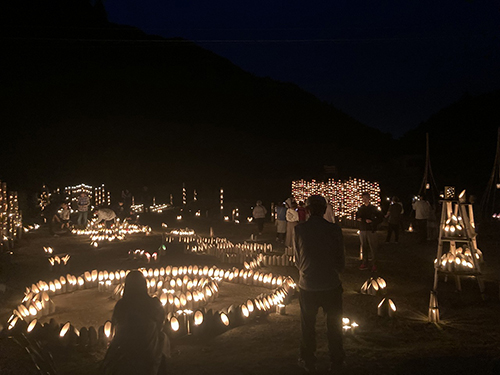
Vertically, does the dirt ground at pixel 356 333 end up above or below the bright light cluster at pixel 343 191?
below

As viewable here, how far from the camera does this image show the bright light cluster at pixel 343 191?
941 inches

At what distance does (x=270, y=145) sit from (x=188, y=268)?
1664 inches

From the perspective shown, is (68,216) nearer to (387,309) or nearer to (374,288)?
(374,288)

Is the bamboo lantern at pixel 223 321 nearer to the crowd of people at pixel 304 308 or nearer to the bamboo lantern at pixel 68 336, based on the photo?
the crowd of people at pixel 304 308

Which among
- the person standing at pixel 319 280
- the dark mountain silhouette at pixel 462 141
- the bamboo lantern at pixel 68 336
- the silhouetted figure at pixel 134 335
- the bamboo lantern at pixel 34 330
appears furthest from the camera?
the dark mountain silhouette at pixel 462 141

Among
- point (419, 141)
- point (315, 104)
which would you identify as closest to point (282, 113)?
point (315, 104)

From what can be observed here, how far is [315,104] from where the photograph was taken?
64188 mm

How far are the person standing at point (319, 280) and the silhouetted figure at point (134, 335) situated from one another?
164 centimetres

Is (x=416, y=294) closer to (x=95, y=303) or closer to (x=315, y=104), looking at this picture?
(x=95, y=303)

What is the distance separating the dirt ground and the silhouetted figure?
0.95 metres

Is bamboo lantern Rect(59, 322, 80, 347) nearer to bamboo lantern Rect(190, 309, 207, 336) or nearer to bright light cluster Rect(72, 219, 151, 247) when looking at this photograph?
bamboo lantern Rect(190, 309, 207, 336)

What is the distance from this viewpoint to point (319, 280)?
4.67 m

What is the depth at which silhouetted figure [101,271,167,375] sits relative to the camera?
405 cm

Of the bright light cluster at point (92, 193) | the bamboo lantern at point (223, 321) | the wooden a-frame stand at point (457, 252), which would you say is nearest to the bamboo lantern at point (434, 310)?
the wooden a-frame stand at point (457, 252)
